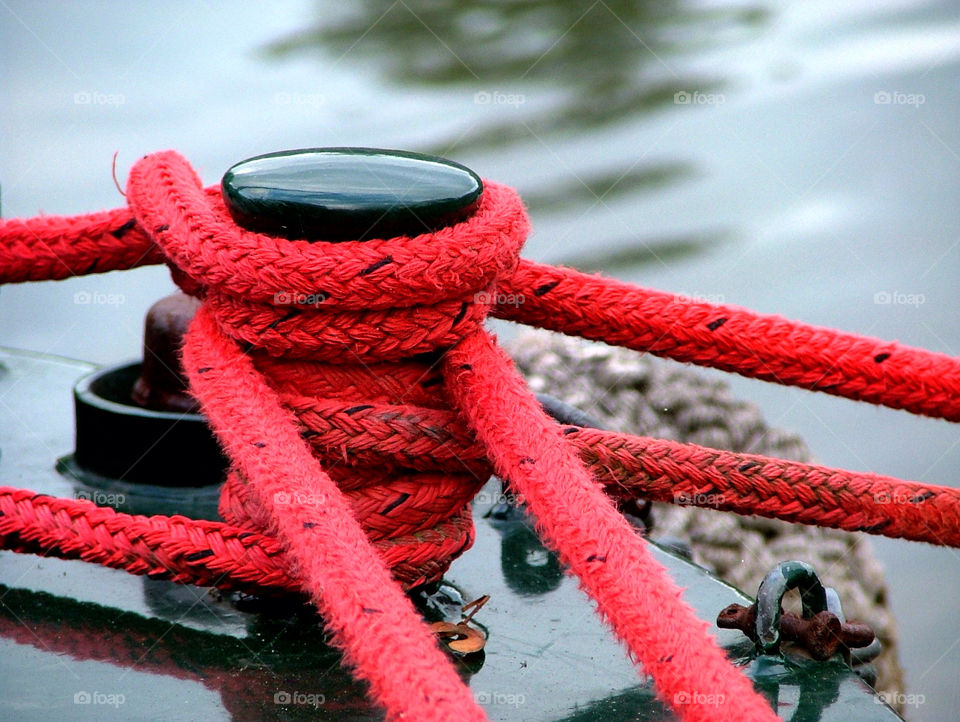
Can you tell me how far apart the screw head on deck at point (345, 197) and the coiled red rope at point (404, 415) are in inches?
0.7

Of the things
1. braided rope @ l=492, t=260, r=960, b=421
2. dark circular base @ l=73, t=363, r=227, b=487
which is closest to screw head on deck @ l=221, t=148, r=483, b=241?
braided rope @ l=492, t=260, r=960, b=421

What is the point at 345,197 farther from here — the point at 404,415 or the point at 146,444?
the point at 146,444

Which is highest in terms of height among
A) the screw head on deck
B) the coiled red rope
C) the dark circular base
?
the screw head on deck

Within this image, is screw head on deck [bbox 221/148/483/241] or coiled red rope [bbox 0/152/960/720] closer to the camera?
coiled red rope [bbox 0/152/960/720]

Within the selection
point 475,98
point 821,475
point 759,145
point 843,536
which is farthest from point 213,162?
point 821,475

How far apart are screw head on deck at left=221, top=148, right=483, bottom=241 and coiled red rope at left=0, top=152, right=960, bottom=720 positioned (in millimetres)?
19

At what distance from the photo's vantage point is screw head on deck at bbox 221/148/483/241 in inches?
41.5

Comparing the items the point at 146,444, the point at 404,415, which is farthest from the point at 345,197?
the point at 146,444

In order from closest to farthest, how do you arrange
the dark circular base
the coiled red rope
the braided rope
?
the coiled red rope < the braided rope < the dark circular base

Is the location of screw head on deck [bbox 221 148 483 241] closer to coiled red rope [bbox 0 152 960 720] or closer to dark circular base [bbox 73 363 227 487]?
coiled red rope [bbox 0 152 960 720]

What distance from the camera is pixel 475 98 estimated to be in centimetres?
452

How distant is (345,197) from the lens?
106 cm

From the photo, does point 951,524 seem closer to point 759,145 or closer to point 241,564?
point 241,564

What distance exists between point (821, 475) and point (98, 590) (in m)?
0.77
